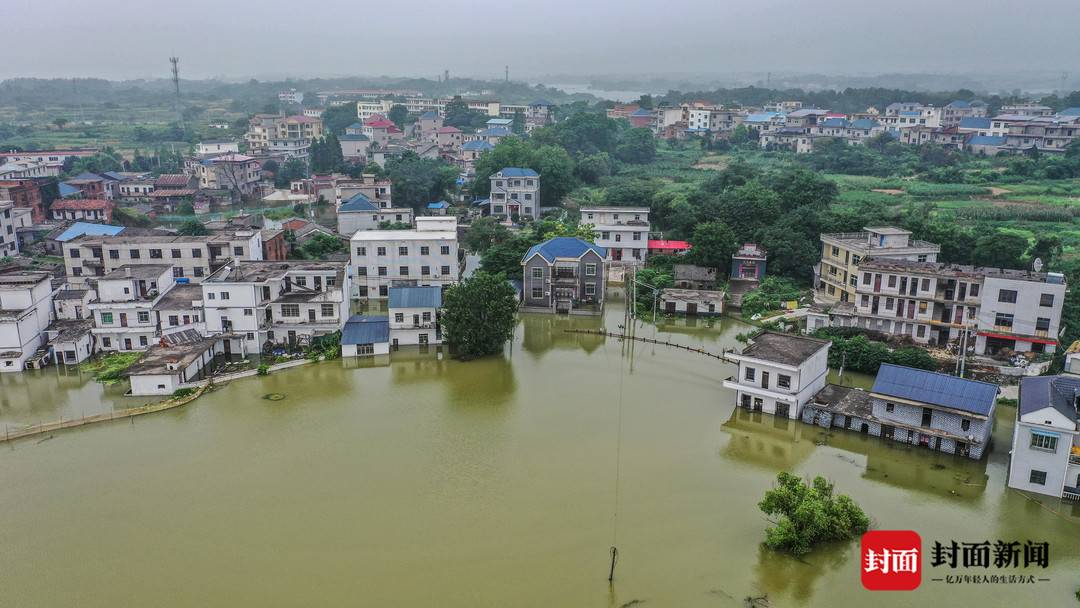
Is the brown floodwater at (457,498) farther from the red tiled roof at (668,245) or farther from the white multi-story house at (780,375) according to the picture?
the red tiled roof at (668,245)

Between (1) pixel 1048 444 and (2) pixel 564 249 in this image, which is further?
(2) pixel 564 249

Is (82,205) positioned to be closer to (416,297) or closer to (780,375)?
(416,297)

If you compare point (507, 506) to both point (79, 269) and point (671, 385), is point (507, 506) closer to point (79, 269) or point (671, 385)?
point (671, 385)

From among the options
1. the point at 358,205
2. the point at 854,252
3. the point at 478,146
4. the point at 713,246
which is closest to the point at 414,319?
the point at 713,246

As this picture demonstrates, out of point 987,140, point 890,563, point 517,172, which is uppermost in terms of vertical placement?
point 987,140

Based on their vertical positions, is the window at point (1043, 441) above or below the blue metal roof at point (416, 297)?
below

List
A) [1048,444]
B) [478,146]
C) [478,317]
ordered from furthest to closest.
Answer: [478,146] → [478,317] → [1048,444]

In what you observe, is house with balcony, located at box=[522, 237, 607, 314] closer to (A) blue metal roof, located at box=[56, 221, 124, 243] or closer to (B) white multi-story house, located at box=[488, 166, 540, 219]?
(B) white multi-story house, located at box=[488, 166, 540, 219]

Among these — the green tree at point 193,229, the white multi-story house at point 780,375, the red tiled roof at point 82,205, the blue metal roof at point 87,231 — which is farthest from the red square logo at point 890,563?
the red tiled roof at point 82,205
